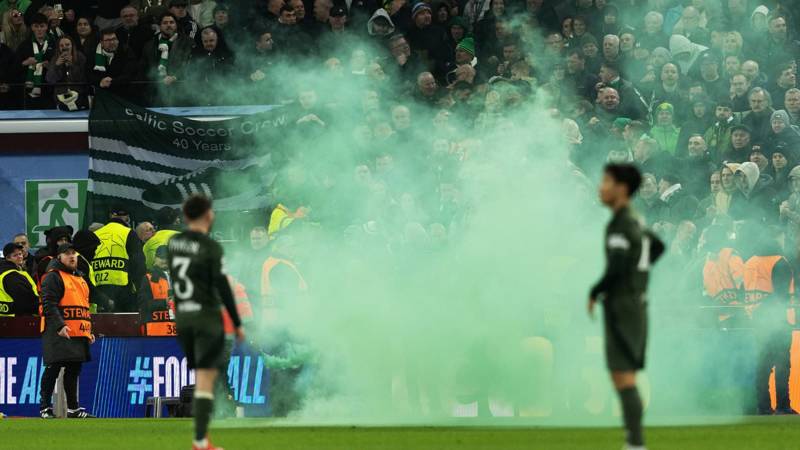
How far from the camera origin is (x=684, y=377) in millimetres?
15953

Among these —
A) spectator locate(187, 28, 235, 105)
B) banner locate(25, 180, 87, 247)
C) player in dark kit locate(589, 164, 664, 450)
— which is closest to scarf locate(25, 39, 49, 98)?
banner locate(25, 180, 87, 247)

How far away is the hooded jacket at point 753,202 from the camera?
17.2 meters

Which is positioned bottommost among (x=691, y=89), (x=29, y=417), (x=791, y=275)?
(x=29, y=417)

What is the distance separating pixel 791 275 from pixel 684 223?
129 centimetres

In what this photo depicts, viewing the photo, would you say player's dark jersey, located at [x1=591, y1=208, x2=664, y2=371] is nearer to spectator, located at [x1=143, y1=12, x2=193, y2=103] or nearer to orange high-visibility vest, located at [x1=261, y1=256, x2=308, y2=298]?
orange high-visibility vest, located at [x1=261, y1=256, x2=308, y2=298]

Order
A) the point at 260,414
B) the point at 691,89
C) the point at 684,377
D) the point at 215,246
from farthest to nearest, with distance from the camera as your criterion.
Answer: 1. the point at 691,89
2. the point at 260,414
3. the point at 684,377
4. the point at 215,246

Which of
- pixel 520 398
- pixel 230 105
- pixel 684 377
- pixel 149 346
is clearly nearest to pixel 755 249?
pixel 684 377

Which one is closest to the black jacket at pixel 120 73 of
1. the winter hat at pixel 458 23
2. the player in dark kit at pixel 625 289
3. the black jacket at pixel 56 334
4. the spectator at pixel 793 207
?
the winter hat at pixel 458 23

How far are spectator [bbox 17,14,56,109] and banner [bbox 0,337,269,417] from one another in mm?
5642

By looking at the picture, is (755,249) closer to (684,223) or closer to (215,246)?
(684,223)

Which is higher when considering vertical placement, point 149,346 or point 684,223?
point 684,223

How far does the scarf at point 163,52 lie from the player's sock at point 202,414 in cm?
1176

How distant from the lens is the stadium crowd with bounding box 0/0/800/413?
55.1 ft

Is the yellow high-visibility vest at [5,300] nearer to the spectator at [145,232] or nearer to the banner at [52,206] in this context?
the spectator at [145,232]
